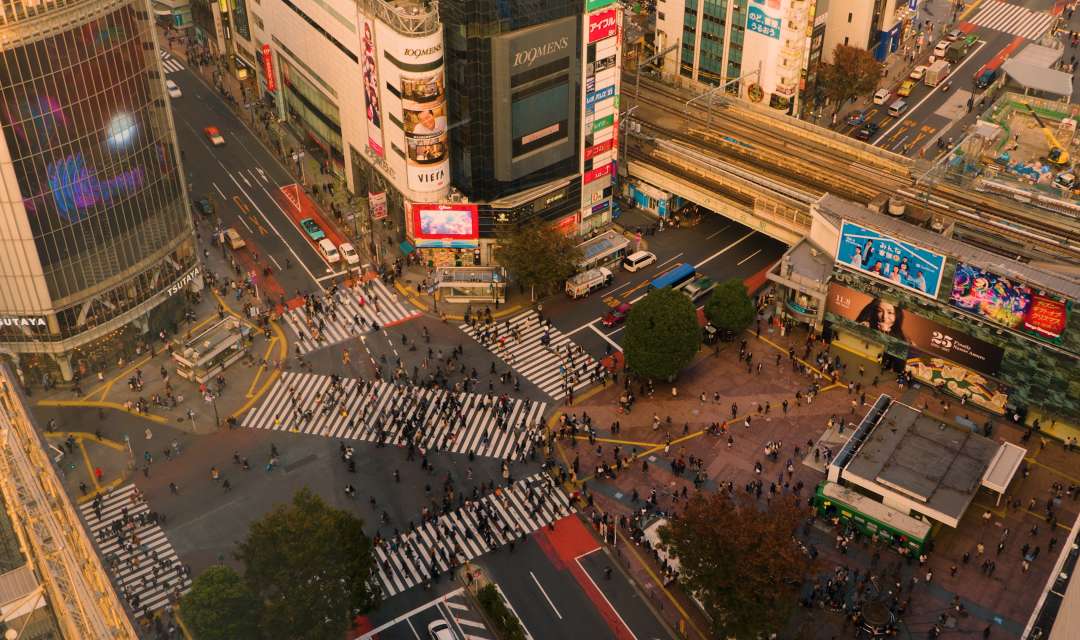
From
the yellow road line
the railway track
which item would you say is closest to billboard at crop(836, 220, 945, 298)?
the railway track

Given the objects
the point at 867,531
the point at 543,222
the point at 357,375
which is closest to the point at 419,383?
the point at 357,375

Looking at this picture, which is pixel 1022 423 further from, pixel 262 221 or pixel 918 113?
pixel 262 221

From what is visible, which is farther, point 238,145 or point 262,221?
point 238,145

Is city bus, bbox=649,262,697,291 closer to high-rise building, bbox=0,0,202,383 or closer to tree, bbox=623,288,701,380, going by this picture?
tree, bbox=623,288,701,380

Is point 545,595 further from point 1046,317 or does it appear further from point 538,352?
point 1046,317

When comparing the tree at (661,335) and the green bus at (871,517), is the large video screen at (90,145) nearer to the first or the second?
the tree at (661,335)

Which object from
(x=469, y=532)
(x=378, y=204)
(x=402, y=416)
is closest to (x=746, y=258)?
(x=378, y=204)
